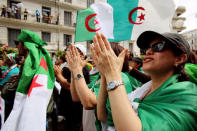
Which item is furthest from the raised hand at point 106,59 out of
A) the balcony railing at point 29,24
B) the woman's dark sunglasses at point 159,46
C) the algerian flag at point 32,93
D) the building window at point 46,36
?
the building window at point 46,36

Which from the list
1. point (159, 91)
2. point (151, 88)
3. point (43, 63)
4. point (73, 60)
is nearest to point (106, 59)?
point (159, 91)

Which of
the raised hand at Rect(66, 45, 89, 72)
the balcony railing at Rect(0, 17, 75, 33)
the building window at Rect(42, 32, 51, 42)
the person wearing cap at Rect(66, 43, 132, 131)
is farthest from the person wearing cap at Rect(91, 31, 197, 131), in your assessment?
the building window at Rect(42, 32, 51, 42)

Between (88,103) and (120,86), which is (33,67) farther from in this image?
(120,86)

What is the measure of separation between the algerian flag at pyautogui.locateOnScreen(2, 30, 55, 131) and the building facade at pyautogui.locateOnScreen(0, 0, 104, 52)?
16786 mm

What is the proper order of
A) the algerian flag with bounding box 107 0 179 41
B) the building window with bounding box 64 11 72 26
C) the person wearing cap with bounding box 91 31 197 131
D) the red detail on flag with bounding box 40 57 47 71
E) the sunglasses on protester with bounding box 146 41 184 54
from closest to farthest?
the person wearing cap with bounding box 91 31 197 131 < the sunglasses on protester with bounding box 146 41 184 54 < the algerian flag with bounding box 107 0 179 41 < the red detail on flag with bounding box 40 57 47 71 < the building window with bounding box 64 11 72 26

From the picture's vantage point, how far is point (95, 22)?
1779 mm

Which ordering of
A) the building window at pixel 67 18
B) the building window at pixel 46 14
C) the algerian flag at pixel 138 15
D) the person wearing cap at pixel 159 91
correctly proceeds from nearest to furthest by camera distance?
the person wearing cap at pixel 159 91, the algerian flag at pixel 138 15, the building window at pixel 46 14, the building window at pixel 67 18

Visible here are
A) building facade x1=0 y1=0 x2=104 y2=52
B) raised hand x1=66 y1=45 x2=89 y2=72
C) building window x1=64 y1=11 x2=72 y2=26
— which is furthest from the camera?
building window x1=64 y1=11 x2=72 y2=26

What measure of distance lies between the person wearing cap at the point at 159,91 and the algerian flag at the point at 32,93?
1.18 meters

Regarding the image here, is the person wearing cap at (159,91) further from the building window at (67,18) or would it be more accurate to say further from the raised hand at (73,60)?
the building window at (67,18)

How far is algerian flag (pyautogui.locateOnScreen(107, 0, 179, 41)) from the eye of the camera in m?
1.64

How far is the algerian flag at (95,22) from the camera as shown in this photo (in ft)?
5.69

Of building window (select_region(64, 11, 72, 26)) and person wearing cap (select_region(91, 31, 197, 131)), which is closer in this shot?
person wearing cap (select_region(91, 31, 197, 131))

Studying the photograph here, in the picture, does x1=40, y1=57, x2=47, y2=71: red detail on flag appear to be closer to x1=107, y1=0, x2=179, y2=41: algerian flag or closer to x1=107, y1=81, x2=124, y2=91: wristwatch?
x1=107, y1=0, x2=179, y2=41: algerian flag
